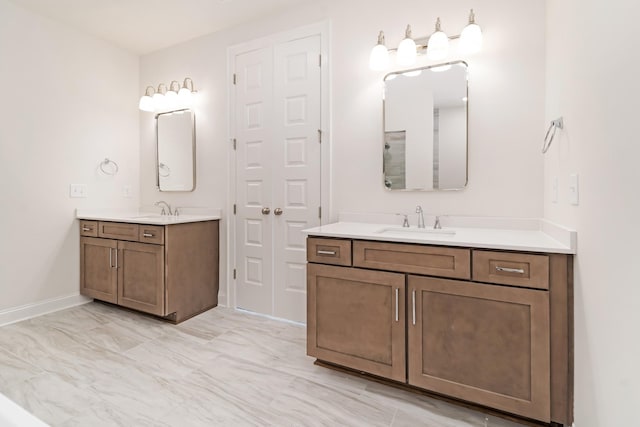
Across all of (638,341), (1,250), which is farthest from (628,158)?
(1,250)

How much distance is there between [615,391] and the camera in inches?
38.3

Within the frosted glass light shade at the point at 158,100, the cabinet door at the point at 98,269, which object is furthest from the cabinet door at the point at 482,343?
the frosted glass light shade at the point at 158,100

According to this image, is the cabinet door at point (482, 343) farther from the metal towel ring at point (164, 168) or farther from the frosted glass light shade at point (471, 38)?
the metal towel ring at point (164, 168)

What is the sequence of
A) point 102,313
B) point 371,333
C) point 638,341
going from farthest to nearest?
1. point 102,313
2. point 371,333
3. point 638,341

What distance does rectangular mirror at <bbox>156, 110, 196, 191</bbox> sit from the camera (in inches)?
127

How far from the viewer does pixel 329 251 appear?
6.29ft

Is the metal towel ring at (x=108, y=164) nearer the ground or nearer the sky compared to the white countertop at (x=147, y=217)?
nearer the sky

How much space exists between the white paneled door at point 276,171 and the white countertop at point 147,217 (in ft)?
1.10

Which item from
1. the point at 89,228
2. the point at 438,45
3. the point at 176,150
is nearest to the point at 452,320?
the point at 438,45

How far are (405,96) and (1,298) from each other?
3.60 m

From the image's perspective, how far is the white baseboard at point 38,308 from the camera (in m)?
2.67

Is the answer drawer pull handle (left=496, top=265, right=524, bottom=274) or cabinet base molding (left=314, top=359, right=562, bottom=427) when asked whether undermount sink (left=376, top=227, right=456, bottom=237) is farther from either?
cabinet base molding (left=314, top=359, right=562, bottom=427)

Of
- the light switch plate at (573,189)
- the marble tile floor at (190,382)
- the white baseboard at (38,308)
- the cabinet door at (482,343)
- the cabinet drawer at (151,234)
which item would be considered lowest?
→ the marble tile floor at (190,382)

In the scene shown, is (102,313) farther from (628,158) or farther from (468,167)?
(628,158)
